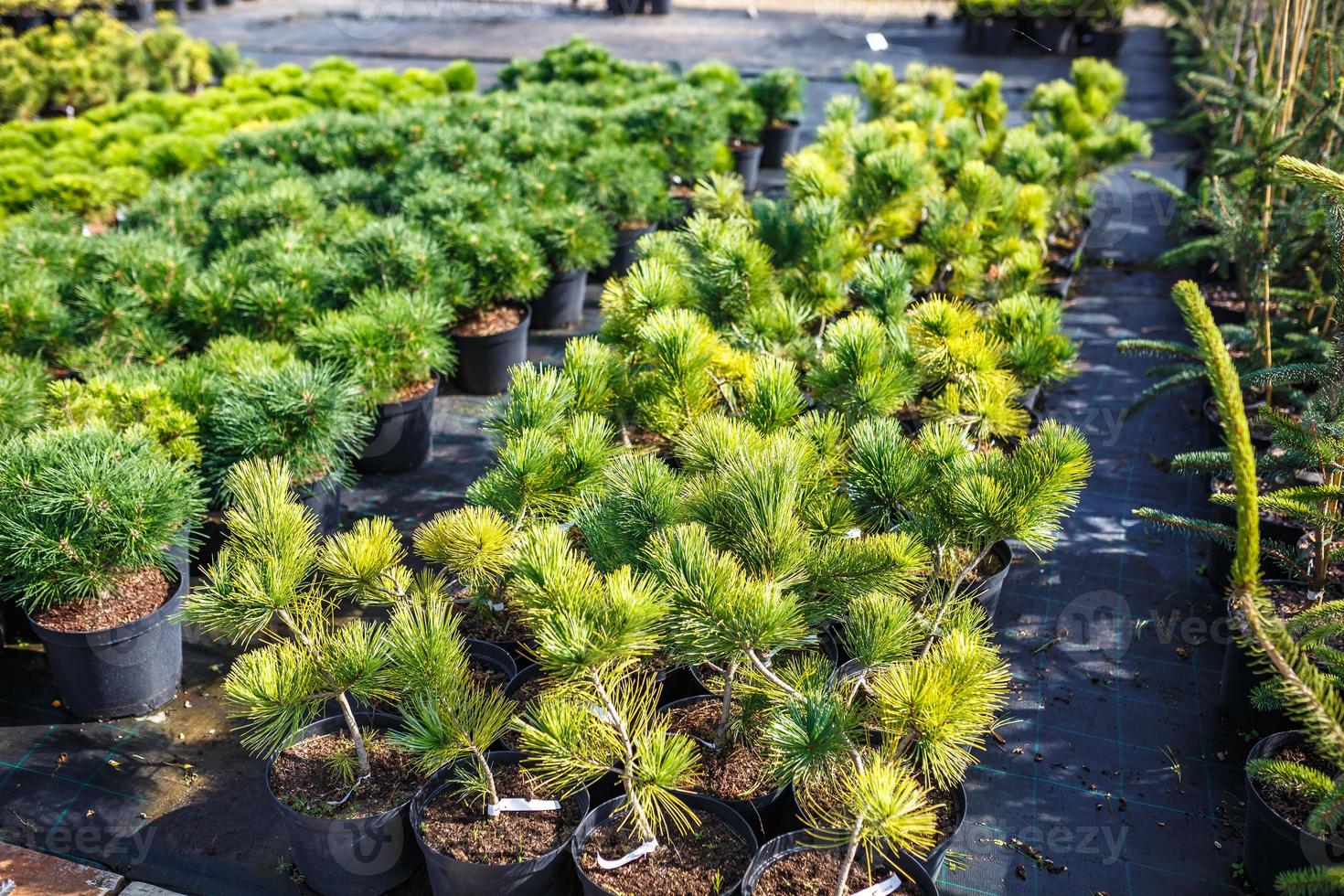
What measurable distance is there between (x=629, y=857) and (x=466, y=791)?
0.38 m

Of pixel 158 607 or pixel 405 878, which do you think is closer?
pixel 405 878

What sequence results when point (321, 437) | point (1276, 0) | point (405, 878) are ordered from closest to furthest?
point (405, 878)
point (321, 437)
point (1276, 0)

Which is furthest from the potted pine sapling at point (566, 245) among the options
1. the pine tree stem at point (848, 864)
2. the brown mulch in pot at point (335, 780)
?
the pine tree stem at point (848, 864)

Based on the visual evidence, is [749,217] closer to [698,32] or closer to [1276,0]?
[1276,0]

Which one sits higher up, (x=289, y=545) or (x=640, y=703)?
(x=289, y=545)

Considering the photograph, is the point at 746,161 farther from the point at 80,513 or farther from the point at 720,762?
the point at 720,762

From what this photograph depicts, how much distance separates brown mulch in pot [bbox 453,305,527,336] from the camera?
14.5ft

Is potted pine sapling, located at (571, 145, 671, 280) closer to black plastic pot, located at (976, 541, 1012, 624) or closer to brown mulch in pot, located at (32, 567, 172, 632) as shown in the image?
black plastic pot, located at (976, 541, 1012, 624)

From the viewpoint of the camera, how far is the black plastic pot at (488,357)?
4391mm

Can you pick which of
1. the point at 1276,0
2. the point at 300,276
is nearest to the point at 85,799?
the point at 300,276

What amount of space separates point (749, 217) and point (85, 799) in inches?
103

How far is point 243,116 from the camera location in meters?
7.02

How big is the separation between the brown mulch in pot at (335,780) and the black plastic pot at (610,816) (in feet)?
1.46

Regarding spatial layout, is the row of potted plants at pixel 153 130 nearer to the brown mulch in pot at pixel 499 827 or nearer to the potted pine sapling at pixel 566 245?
the potted pine sapling at pixel 566 245
